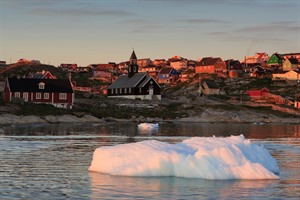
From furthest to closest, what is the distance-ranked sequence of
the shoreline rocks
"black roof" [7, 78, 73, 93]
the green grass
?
"black roof" [7, 78, 73, 93] → the green grass → the shoreline rocks

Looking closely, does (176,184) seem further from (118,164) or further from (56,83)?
(56,83)

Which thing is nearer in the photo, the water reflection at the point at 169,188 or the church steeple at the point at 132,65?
the water reflection at the point at 169,188

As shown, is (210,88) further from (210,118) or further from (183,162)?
(183,162)

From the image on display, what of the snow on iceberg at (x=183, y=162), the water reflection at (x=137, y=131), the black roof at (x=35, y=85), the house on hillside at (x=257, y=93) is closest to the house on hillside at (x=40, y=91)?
the black roof at (x=35, y=85)

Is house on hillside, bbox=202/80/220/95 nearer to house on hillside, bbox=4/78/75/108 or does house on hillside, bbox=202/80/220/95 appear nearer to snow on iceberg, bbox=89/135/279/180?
house on hillside, bbox=4/78/75/108

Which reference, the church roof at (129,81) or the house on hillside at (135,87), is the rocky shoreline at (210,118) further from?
the church roof at (129,81)

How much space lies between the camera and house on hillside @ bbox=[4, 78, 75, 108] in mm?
113938

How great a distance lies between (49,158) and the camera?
131 feet

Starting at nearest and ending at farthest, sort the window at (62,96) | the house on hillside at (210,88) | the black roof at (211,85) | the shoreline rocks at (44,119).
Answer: the shoreline rocks at (44,119), the window at (62,96), the house on hillside at (210,88), the black roof at (211,85)

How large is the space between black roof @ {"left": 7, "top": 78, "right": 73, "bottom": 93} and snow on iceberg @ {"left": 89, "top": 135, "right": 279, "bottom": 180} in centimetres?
8612

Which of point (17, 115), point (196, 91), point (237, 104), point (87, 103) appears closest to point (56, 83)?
point (87, 103)

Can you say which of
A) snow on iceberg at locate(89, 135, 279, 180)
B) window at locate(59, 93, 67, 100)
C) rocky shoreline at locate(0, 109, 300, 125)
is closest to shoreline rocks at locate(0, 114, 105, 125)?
rocky shoreline at locate(0, 109, 300, 125)

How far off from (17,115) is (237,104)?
57.0 meters

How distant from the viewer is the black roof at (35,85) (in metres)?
114
